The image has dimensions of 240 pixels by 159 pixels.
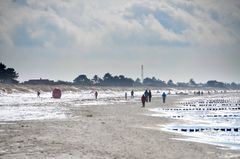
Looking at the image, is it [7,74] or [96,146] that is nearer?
[96,146]

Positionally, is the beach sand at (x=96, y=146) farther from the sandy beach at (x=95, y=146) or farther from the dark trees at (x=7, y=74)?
the dark trees at (x=7, y=74)

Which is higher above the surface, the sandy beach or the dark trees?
the dark trees

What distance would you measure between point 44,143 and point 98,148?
2.10 m

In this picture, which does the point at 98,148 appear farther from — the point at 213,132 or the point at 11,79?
the point at 11,79

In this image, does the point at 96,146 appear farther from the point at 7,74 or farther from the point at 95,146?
the point at 7,74

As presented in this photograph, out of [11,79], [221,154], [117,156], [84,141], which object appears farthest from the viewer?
[11,79]

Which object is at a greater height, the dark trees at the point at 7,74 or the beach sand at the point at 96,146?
the dark trees at the point at 7,74

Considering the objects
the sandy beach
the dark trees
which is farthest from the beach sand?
the dark trees

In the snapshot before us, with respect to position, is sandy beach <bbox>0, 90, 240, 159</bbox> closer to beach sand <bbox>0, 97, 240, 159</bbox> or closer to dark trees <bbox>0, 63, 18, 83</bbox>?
beach sand <bbox>0, 97, 240, 159</bbox>

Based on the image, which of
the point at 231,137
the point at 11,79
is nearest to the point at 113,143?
the point at 231,137

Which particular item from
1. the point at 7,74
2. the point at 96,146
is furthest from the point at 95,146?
the point at 7,74

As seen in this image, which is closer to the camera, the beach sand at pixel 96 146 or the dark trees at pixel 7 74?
the beach sand at pixel 96 146

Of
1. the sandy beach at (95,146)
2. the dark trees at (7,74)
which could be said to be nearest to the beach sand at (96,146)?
the sandy beach at (95,146)

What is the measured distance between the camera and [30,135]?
14.7 meters
